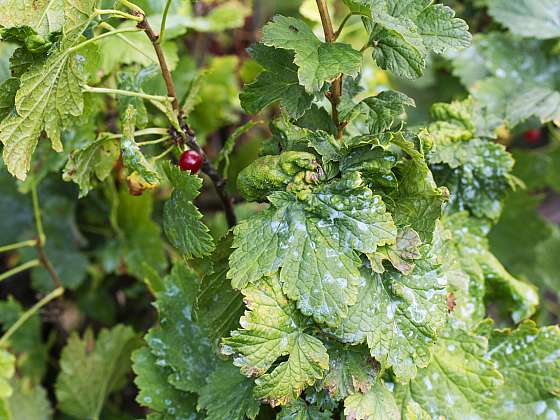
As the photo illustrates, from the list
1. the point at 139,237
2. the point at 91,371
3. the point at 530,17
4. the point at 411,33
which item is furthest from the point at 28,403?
the point at 530,17

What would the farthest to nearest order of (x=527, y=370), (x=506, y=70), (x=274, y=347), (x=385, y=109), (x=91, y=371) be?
(x=506, y=70)
(x=91, y=371)
(x=527, y=370)
(x=385, y=109)
(x=274, y=347)

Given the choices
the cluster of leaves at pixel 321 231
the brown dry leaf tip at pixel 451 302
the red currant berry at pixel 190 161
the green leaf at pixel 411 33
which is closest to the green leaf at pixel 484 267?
the cluster of leaves at pixel 321 231

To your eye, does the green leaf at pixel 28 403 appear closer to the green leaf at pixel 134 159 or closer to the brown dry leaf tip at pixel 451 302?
the green leaf at pixel 134 159

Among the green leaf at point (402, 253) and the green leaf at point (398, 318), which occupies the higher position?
the green leaf at point (402, 253)

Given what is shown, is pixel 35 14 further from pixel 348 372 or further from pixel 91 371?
pixel 91 371

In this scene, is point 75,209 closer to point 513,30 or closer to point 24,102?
point 24,102

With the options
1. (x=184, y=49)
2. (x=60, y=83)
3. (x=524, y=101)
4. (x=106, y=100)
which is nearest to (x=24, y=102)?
(x=60, y=83)
